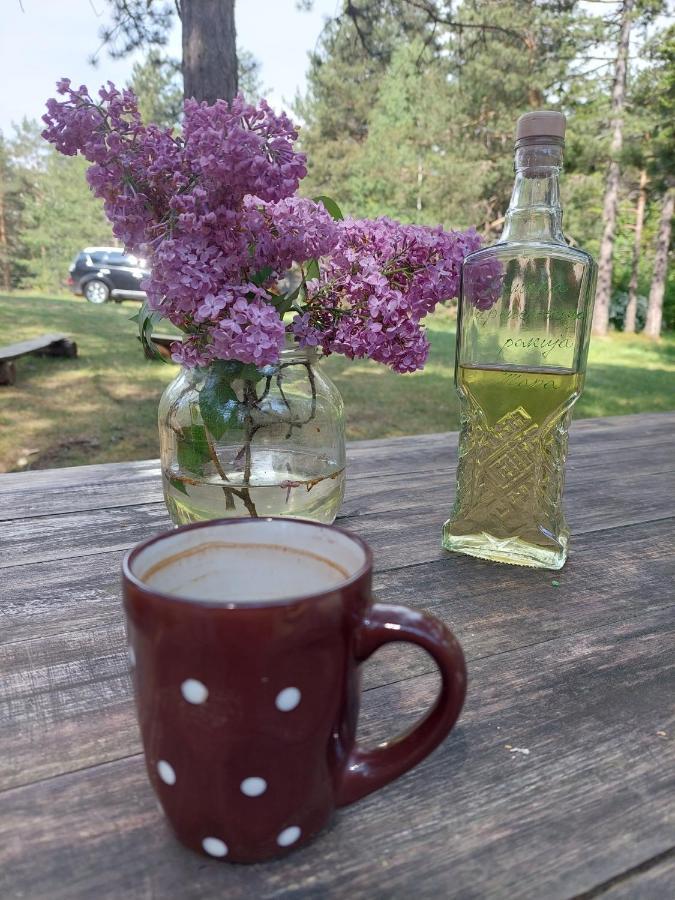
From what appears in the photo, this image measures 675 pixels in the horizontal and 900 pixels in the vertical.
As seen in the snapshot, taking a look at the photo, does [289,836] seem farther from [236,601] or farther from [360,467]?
[360,467]

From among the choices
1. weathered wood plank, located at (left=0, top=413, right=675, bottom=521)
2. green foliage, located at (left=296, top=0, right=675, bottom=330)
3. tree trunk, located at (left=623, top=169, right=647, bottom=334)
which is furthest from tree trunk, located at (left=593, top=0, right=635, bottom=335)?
weathered wood plank, located at (left=0, top=413, right=675, bottom=521)

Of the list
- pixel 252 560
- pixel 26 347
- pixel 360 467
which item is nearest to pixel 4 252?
pixel 26 347

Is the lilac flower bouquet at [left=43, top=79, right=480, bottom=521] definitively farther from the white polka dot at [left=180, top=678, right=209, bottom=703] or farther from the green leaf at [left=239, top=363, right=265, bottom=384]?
the white polka dot at [left=180, top=678, right=209, bottom=703]

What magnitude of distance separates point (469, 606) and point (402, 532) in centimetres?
19

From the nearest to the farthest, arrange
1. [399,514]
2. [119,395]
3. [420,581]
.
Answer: [420,581]
[399,514]
[119,395]

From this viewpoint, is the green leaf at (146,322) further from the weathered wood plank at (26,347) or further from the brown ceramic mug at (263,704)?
the weathered wood plank at (26,347)

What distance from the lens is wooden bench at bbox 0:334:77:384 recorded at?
3.56 meters

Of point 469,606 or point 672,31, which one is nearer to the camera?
point 469,606

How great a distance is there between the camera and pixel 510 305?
2.22ft

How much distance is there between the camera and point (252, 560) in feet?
1.30

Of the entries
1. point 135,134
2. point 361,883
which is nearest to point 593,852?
point 361,883

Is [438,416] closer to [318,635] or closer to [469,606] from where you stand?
[469,606]

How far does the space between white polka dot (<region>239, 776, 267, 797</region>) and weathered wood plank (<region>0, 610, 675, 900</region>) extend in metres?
0.05

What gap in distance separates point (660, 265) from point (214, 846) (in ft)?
31.1
